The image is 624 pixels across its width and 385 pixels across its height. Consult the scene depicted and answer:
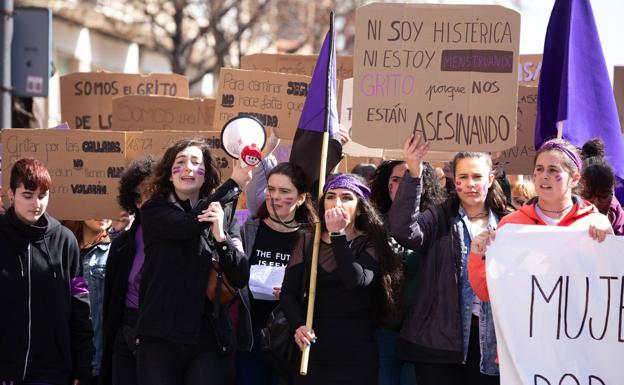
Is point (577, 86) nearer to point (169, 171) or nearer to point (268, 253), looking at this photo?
point (268, 253)

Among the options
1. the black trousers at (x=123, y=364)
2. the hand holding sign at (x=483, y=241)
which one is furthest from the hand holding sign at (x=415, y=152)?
the black trousers at (x=123, y=364)

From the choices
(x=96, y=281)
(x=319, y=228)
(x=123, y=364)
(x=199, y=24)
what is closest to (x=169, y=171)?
(x=319, y=228)

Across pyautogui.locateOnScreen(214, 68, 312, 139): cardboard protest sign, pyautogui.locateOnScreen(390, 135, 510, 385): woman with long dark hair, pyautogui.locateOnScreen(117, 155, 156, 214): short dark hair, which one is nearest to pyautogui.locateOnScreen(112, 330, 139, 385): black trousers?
pyautogui.locateOnScreen(117, 155, 156, 214): short dark hair

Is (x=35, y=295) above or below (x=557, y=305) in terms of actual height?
below

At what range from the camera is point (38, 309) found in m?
6.07

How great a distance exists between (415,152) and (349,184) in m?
0.37

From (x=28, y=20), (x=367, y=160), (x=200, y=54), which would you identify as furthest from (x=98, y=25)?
(x=367, y=160)

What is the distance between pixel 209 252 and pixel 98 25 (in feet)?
63.6

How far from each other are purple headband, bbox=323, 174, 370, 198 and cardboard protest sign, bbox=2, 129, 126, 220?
1970 mm

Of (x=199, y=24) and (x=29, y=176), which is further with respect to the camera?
(x=199, y=24)

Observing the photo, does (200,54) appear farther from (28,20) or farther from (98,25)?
(28,20)

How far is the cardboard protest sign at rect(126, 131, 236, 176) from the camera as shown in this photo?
718 centimetres

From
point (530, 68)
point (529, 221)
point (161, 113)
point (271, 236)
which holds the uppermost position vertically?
point (530, 68)

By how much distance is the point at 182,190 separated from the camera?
6023mm
